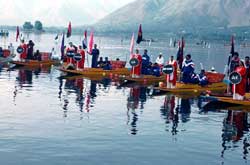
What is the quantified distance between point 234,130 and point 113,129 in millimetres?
5736

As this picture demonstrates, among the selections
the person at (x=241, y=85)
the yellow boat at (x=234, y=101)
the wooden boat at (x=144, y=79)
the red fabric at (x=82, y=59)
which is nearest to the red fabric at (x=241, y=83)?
the person at (x=241, y=85)

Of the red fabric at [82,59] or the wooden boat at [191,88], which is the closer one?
the wooden boat at [191,88]

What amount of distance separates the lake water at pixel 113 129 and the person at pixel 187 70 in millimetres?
2507

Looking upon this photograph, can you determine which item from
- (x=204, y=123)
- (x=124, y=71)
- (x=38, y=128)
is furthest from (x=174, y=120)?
(x=124, y=71)

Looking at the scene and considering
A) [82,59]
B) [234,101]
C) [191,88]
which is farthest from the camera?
[82,59]

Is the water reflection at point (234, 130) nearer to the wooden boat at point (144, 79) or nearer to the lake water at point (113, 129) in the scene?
the lake water at point (113, 129)

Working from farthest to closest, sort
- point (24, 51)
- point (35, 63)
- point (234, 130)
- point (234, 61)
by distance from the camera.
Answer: point (35, 63) < point (24, 51) < point (234, 61) < point (234, 130)

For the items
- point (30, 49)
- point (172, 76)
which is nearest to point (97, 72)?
point (30, 49)

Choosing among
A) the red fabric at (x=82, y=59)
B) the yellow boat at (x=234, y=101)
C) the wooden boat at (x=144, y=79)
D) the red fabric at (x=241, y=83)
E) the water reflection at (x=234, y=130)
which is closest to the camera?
the water reflection at (x=234, y=130)

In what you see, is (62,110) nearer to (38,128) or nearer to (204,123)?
(38,128)

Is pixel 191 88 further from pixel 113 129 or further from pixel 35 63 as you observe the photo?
pixel 35 63

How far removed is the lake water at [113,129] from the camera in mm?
17875

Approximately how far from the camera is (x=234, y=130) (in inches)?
916

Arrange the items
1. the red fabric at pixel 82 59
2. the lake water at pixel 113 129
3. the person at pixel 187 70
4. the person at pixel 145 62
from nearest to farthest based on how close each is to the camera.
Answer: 1. the lake water at pixel 113 129
2. the person at pixel 187 70
3. the person at pixel 145 62
4. the red fabric at pixel 82 59
